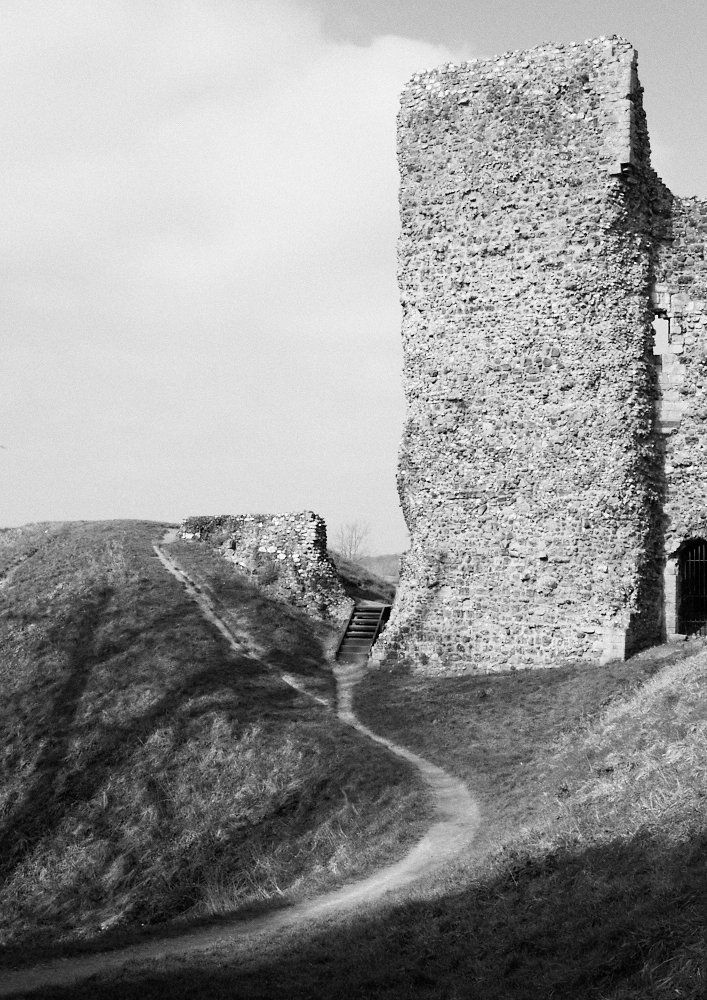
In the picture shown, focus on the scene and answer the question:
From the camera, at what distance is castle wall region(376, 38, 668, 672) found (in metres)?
24.9

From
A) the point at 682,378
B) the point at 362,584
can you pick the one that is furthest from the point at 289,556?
the point at 682,378

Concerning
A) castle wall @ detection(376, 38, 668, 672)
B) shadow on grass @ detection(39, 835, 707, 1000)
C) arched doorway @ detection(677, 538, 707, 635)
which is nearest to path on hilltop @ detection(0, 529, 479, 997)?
shadow on grass @ detection(39, 835, 707, 1000)

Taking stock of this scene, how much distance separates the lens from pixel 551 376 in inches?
1001

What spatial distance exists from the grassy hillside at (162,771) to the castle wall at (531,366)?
14.7 ft

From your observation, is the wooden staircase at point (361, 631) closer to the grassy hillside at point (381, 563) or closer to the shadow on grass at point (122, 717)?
the shadow on grass at point (122, 717)

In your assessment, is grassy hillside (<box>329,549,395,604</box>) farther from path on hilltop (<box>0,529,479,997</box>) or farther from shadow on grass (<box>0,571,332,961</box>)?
path on hilltop (<box>0,529,479,997</box>)

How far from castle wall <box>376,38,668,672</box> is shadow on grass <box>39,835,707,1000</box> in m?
12.2

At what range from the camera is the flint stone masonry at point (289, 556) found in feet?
101

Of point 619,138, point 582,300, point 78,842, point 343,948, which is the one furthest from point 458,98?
point 343,948

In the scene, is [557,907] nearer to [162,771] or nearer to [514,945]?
[514,945]

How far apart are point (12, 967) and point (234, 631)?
14.3 m

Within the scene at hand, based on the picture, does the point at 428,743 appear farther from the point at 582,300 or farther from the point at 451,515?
the point at 582,300

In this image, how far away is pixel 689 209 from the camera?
2561cm

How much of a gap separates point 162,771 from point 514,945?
11.4 metres
